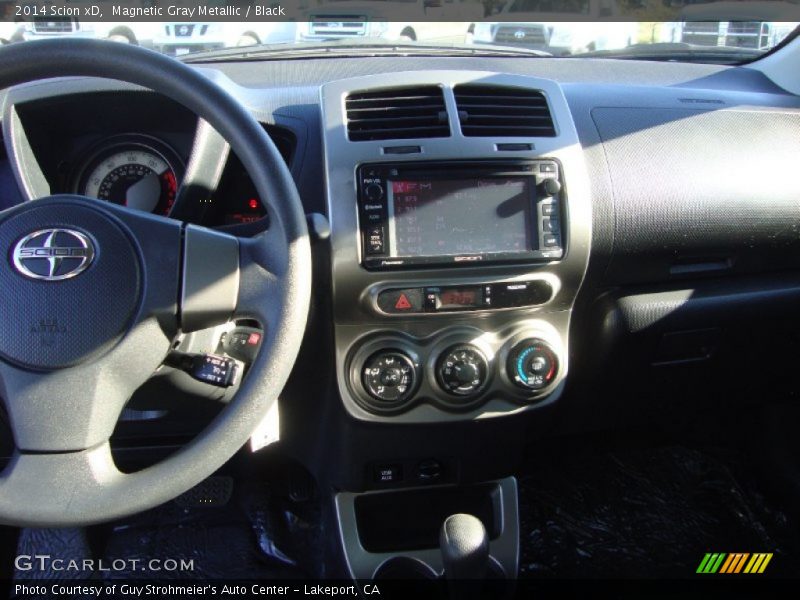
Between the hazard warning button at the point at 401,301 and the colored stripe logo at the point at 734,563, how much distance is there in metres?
1.19

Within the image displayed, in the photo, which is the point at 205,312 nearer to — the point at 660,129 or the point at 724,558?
the point at 660,129

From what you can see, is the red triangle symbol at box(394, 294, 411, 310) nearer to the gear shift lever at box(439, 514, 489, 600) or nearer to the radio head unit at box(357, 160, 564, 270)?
the radio head unit at box(357, 160, 564, 270)

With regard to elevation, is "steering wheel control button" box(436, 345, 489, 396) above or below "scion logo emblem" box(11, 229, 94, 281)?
below

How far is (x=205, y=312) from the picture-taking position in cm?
131

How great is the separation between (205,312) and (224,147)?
441 mm

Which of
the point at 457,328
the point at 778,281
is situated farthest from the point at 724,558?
the point at 457,328

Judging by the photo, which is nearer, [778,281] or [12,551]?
[778,281]

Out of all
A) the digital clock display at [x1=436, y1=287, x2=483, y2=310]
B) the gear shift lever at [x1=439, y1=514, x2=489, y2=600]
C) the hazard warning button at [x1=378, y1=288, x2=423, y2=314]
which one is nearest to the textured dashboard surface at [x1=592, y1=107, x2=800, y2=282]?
the digital clock display at [x1=436, y1=287, x2=483, y2=310]

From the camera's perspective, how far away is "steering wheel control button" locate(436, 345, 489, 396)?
1.69 m

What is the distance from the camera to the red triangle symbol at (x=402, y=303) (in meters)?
1.63

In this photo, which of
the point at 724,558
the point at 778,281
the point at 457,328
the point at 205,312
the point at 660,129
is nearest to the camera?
the point at 205,312

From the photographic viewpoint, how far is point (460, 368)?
169 centimetres

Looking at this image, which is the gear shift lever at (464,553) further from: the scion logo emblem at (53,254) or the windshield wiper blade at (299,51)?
the windshield wiper blade at (299,51)

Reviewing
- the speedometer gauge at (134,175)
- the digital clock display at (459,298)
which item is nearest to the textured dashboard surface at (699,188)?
the digital clock display at (459,298)
